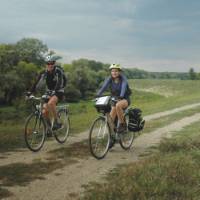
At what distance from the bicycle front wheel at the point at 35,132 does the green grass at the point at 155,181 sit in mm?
2565

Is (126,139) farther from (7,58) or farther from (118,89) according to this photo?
(7,58)

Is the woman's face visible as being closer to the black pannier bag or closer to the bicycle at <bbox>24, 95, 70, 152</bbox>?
the black pannier bag

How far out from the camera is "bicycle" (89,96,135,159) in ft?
33.2

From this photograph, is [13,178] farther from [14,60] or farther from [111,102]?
[14,60]

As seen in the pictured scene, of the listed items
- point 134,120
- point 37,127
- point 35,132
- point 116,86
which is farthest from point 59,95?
point 134,120

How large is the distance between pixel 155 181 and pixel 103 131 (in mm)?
2913

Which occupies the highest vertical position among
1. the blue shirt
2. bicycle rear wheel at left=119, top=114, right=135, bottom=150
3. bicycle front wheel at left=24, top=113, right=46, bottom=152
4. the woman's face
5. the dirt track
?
the woman's face

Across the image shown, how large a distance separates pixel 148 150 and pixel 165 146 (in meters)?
0.48

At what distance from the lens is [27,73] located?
63469 millimetres

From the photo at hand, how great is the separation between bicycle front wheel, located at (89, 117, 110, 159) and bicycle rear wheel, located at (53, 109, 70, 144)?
1966 millimetres

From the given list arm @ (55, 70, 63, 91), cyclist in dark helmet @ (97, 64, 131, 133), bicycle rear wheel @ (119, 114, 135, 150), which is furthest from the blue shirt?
arm @ (55, 70, 63, 91)

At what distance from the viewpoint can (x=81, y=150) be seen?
11281mm

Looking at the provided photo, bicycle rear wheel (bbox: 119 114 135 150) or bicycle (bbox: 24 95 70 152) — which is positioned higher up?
bicycle (bbox: 24 95 70 152)

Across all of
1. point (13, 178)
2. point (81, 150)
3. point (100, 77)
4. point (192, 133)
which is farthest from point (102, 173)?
point (100, 77)
